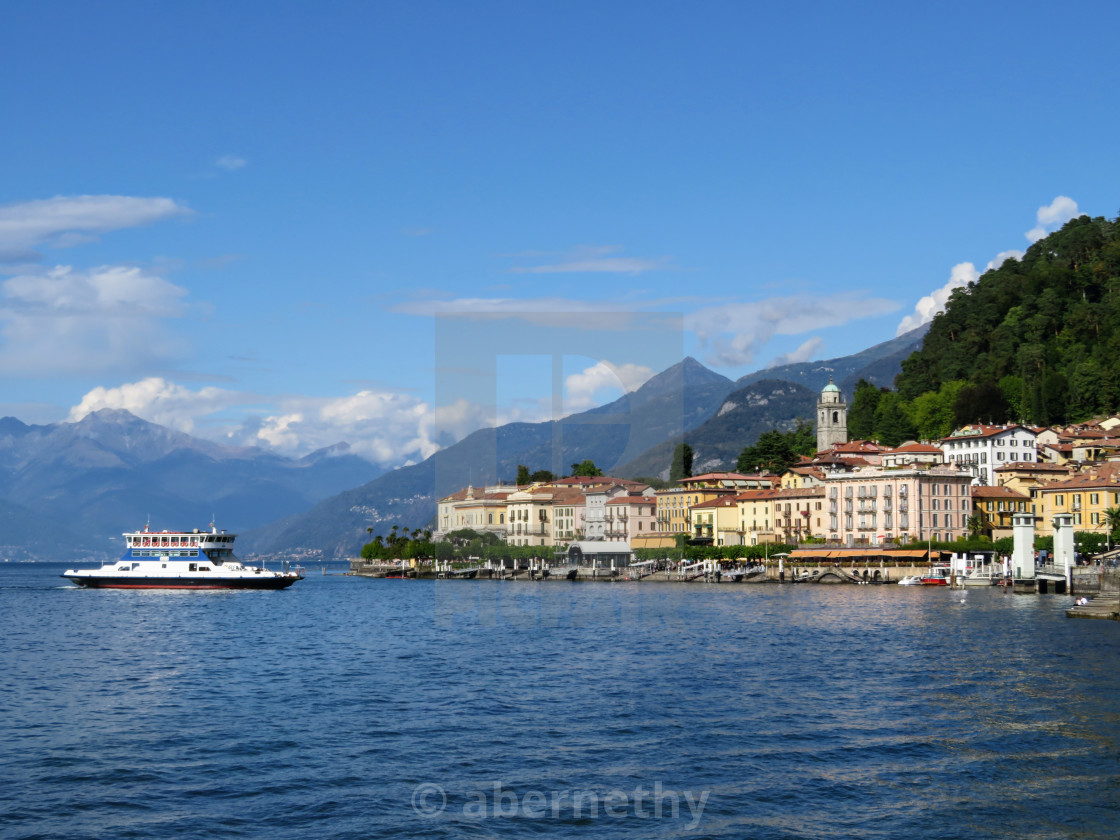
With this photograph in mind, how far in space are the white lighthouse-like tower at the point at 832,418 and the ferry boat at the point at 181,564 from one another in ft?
300

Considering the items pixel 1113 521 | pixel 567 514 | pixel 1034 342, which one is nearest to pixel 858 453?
pixel 1034 342

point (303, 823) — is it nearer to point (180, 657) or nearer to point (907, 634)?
point (180, 657)

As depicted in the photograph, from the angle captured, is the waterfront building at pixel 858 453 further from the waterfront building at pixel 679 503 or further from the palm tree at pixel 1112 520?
the palm tree at pixel 1112 520

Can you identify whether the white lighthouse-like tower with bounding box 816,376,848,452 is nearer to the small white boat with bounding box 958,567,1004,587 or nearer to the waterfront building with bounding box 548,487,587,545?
the waterfront building with bounding box 548,487,587,545

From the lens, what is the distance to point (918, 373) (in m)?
171

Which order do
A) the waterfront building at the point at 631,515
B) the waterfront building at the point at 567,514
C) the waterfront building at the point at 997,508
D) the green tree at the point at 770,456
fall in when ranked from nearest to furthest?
the waterfront building at the point at 997,508 < the waterfront building at the point at 631,515 < the waterfront building at the point at 567,514 < the green tree at the point at 770,456

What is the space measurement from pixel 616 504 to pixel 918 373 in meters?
55.8

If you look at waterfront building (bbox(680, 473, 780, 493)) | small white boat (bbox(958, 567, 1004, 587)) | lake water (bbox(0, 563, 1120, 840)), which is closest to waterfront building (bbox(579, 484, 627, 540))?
waterfront building (bbox(680, 473, 780, 493))

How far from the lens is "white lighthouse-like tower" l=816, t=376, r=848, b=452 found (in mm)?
164750

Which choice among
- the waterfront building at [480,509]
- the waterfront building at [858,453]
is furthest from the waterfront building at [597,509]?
the waterfront building at [858,453]

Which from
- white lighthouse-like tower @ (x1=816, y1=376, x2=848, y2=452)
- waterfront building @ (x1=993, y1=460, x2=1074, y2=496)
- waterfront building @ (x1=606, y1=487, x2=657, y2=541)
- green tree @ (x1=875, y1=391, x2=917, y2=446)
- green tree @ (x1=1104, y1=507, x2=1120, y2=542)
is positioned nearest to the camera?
green tree @ (x1=1104, y1=507, x2=1120, y2=542)

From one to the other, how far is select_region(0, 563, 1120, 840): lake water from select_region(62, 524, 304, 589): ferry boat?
41.5 metres

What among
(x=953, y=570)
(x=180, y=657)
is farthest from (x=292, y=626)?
(x=953, y=570)

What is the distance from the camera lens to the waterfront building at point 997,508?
122 metres
